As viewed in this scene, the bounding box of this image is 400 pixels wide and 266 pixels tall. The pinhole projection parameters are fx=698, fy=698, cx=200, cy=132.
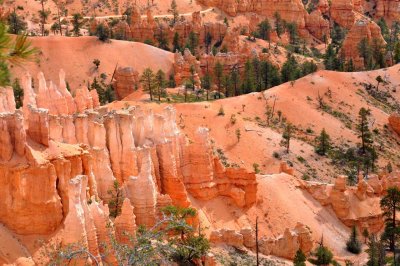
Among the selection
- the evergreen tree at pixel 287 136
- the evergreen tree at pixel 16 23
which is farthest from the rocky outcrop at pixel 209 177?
the evergreen tree at pixel 16 23

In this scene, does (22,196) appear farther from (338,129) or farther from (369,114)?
(369,114)

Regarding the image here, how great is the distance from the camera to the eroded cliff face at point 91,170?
24.7 m

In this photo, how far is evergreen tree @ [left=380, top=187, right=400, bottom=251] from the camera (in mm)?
39531

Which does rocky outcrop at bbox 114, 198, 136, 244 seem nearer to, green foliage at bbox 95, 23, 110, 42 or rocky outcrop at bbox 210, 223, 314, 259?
rocky outcrop at bbox 210, 223, 314, 259

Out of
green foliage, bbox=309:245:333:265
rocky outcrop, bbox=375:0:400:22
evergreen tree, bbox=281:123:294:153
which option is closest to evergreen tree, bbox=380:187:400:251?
green foliage, bbox=309:245:333:265

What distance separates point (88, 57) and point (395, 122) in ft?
116

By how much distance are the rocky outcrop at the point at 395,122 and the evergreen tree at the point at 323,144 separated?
881cm

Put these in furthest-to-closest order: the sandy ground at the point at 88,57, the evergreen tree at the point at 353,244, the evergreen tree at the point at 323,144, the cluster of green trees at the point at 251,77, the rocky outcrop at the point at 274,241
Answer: the sandy ground at the point at 88,57 → the cluster of green trees at the point at 251,77 → the evergreen tree at the point at 323,144 → the evergreen tree at the point at 353,244 → the rocky outcrop at the point at 274,241

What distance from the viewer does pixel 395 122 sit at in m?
64.9

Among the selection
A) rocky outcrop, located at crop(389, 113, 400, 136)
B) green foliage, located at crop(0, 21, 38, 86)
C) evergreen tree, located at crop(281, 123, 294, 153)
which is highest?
green foliage, located at crop(0, 21, 38, 86)

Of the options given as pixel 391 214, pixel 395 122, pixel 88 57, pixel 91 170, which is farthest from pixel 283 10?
pixel 91 170

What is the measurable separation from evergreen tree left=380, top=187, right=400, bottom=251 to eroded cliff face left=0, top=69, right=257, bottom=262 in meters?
8.24

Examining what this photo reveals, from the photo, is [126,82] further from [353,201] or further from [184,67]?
[353,201]

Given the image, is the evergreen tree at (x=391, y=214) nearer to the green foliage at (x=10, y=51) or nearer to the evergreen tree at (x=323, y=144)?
the evergreen tree at (x=323, y=144)
